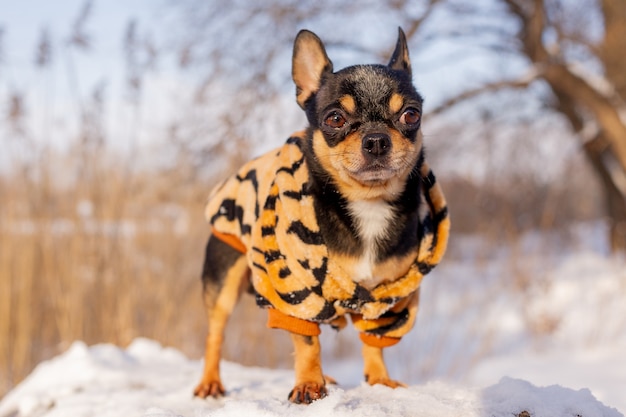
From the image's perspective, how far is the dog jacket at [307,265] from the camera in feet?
6.10

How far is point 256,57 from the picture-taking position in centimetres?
747

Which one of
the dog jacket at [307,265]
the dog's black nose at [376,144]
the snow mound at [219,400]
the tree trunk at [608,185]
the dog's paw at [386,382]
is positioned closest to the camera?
the snow mound at [219,400]

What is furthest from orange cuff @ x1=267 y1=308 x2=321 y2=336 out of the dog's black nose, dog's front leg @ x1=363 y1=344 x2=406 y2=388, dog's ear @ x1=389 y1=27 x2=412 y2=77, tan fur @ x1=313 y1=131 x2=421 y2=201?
dog's ear @ x1=389 y1=27 x2=412 y2=77

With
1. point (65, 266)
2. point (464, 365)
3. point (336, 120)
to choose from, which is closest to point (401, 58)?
point (336, 120)

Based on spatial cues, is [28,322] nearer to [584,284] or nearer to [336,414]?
[336,414]

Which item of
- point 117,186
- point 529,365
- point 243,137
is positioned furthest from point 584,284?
point 117,186

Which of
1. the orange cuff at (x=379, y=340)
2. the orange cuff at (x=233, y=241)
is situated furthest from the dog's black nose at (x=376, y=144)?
the orange cuff at (x=233, y=241)

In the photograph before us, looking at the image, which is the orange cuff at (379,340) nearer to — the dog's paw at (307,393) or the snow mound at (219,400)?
the snow mound at (219,400)

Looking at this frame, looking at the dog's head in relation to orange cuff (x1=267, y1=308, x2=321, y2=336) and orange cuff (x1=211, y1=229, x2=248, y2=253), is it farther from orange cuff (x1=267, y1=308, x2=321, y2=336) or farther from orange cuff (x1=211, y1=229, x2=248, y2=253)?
orange cuff (x1=211, y1=229, x2=248, y2=253)

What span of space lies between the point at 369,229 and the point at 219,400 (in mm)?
894

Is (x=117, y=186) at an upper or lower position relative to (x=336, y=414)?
upper

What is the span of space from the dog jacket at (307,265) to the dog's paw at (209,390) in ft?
1.62

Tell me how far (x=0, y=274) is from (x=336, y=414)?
11.2 feet

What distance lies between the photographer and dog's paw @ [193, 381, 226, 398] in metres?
2.23
